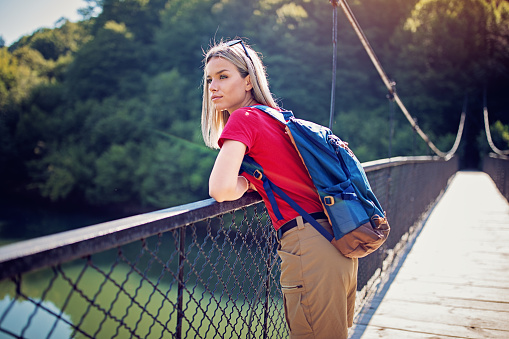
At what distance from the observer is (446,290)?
2324mm

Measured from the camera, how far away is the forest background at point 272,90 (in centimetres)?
1750

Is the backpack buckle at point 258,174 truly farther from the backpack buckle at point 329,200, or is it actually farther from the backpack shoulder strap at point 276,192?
the backpack buckle at point 329,200

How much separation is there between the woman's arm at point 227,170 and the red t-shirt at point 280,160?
4cm

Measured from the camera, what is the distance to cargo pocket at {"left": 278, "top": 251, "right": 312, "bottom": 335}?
102cm

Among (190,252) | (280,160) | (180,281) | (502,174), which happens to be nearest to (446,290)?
(190,252)

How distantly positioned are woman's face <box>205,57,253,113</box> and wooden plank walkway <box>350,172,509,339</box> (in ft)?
3.66

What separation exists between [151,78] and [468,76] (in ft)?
47.0

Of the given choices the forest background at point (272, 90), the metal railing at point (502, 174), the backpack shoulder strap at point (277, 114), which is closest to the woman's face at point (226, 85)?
the backpack shoulder strap at point (277, 114)

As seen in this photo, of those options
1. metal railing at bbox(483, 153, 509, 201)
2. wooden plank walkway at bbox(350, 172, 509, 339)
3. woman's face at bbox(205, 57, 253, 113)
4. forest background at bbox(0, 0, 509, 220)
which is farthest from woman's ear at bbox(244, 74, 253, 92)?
forest background at bbox(0, 0, 509, 220)

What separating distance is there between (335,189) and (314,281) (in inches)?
8.2

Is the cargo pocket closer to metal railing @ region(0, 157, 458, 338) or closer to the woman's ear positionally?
metal railing @ region(0, 157, 458, 338)

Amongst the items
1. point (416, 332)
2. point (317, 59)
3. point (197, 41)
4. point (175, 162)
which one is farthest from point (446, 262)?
point (197, 41)

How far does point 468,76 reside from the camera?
1888cm

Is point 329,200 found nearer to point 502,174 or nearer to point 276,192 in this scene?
point 276,192
